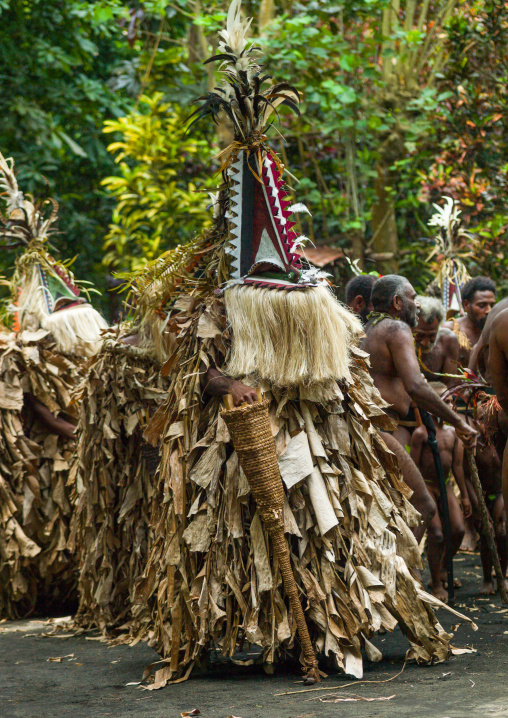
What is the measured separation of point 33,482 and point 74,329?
1200mm

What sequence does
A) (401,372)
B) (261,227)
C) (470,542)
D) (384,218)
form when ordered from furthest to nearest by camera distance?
(384,218) → (470,542) → (401,372) → (261,227)

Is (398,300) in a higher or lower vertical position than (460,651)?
higher

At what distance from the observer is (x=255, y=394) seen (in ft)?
14.4

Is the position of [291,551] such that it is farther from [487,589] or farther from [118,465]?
[487,589]

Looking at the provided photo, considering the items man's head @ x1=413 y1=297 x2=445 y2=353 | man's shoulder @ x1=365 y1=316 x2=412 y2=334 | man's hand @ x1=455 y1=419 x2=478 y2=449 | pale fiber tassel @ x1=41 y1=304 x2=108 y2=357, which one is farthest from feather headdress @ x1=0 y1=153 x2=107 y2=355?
man's hand @ x1=455 y1=419 x2=478 y2=449

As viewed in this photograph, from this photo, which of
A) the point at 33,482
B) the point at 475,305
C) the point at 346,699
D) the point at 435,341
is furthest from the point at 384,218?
the point at 346,699

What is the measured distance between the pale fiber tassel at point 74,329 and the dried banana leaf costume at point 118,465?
947 mm

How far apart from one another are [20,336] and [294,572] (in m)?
3.43

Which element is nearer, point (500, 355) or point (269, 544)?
point (269, 544)

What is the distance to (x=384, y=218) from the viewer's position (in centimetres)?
1240

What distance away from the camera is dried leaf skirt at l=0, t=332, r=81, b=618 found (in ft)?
21.2

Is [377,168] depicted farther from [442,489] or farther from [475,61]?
[442,489]

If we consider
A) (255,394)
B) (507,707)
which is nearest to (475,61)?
(255,394)

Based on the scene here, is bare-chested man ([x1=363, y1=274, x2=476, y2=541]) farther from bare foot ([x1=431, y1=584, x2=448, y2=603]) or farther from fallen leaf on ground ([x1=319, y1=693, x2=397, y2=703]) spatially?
fallen leaf on ground ([x1=319, y1=693, x2=397, y2=703])
